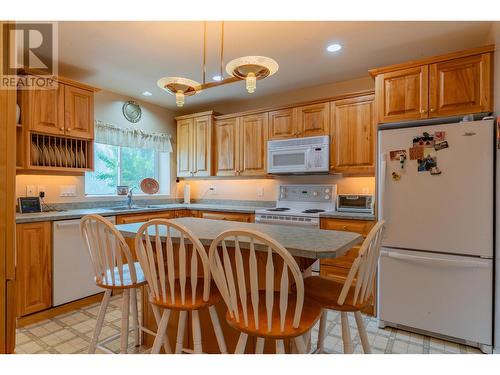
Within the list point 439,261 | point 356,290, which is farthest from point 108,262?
point 439,261

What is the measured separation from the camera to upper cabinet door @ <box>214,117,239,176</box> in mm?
3982

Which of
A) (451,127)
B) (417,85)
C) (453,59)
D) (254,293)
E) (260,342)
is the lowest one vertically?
(260,342)

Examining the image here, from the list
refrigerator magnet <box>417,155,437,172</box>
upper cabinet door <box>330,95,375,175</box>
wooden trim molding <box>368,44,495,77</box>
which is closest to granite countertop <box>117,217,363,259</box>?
refrigerator magnet <box>417,155,437,172</box>

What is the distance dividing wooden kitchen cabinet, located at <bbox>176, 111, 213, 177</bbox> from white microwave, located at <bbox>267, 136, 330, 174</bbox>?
3.35 feet

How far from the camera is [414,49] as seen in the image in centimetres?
260

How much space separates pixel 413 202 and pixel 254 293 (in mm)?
1771

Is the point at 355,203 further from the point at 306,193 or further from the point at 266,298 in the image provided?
the point at 266,298

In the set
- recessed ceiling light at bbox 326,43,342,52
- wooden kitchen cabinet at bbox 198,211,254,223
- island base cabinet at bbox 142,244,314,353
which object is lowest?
island base cabinet at bbox 142,244,314,353

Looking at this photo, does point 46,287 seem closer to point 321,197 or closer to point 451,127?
point 321,197

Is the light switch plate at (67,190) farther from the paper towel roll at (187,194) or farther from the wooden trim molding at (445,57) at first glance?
the wooden trim molding at (445,57)

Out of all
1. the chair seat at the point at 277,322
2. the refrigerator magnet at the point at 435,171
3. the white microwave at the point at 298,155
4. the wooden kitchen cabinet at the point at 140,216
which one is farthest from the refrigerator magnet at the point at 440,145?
the wooden kitchen cabinet at the point at 140,216

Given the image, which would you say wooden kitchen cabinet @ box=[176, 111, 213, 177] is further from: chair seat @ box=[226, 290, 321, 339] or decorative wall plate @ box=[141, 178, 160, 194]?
chair seat @ box=[226, 290, 321, 339]
